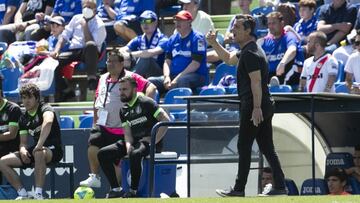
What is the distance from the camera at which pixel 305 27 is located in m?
17.0

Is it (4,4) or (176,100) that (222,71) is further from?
(4,4)

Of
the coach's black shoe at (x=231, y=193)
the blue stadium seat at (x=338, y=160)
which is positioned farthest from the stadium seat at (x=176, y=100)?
the coach's black shoe at (x=231, y=193)

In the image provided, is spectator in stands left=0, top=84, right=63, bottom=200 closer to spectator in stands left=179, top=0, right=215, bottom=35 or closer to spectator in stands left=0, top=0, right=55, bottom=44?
spectator in stands left=179, top=0, right=215, bottom=35

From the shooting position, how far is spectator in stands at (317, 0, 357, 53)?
1666cm

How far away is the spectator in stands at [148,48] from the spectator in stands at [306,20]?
6.18 feet

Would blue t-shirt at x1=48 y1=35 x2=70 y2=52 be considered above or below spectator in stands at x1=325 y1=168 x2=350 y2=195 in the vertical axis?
above

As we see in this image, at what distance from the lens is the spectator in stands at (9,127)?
15305mm

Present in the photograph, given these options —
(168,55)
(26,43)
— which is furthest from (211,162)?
(26,43)

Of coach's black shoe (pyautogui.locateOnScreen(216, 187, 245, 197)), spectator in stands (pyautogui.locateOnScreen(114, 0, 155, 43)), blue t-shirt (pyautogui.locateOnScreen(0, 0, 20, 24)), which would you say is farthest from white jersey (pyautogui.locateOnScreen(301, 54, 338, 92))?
blue t-shirt (pyautogui.locateOnScreen(0, 0, 20, 24))

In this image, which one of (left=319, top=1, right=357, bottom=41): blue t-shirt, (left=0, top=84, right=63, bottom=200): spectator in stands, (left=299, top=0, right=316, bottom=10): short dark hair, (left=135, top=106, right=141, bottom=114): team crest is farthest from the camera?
(left=299, top=0, right=316, bottom=10): short dark hair

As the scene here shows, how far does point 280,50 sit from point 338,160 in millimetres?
3260

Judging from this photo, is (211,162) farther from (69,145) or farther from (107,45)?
(107,45)

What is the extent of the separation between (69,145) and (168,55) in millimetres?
1984

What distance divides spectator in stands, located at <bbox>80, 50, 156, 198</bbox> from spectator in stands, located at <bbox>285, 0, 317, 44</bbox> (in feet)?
9.56
